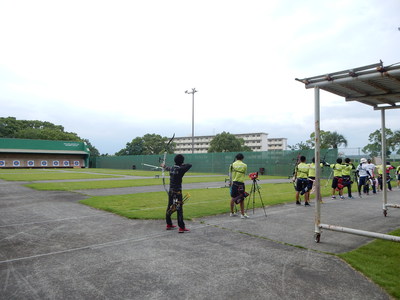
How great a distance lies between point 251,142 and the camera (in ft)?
484

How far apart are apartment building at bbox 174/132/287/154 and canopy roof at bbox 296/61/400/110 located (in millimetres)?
134317

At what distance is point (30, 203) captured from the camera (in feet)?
42.0

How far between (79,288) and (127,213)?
5.96 metres

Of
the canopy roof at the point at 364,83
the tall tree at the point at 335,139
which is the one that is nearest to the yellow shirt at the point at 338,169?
the canopy roof at the point at 364,83

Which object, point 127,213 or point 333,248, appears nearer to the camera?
point 333,248

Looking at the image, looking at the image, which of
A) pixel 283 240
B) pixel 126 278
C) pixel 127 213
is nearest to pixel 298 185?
pixel 283 240

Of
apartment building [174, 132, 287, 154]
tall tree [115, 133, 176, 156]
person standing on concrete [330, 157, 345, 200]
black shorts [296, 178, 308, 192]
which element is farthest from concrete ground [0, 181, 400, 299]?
apartment building [174, 132, 287, 154]

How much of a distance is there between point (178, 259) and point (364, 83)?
6.05 meters

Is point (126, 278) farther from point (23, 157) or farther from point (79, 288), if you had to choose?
point (23, 157)

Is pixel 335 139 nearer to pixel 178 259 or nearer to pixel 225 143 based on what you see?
pixel 225 143

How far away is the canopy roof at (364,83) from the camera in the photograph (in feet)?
19.6

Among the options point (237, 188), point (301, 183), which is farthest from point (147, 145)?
point (237, 188)

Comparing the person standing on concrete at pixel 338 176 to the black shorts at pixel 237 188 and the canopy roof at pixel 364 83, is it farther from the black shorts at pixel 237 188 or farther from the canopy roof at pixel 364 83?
the black shorts at pixel 237 188

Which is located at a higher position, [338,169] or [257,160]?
[257,160]
